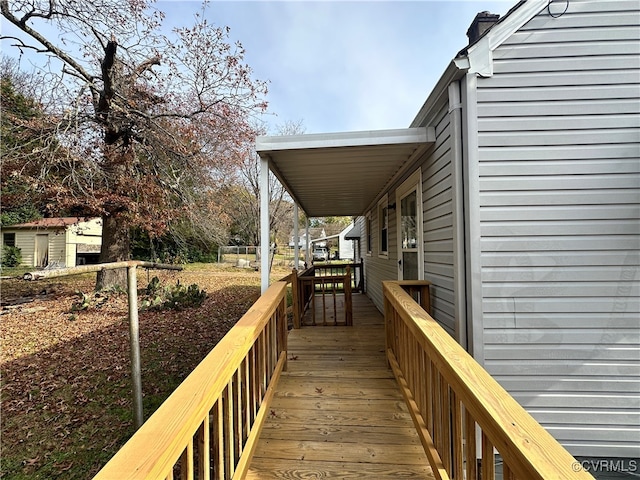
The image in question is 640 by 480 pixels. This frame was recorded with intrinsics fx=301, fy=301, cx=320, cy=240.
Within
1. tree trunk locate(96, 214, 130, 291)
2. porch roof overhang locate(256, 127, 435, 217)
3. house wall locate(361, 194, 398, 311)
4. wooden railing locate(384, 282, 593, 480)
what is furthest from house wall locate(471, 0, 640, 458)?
tree trunk locate(96, 214, 130, 291)

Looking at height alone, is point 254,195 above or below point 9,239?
above

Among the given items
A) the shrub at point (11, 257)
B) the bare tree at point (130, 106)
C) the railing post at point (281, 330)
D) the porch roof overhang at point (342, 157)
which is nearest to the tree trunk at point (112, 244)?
the bare tree at point (130, 106)

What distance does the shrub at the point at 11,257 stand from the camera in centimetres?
1684

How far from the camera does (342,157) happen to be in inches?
145

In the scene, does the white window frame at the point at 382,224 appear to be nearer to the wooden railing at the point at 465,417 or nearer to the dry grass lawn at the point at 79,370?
the wooden railing at the point at 465,417

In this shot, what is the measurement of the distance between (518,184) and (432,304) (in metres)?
1.48

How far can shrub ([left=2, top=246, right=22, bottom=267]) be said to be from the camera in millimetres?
16844

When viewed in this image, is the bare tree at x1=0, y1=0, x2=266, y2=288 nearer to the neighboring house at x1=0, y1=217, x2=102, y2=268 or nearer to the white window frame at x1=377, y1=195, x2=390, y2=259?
Answer: the white window frame at x1=377, y1=195, x2=390, y2=259

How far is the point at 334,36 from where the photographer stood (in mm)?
6898

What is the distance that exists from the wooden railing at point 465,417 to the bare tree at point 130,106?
8476 mm

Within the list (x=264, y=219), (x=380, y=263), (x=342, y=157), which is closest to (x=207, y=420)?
(x=264, y=219)

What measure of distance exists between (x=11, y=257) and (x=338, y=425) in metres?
22.9

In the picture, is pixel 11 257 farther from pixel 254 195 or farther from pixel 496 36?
pixel 496 36

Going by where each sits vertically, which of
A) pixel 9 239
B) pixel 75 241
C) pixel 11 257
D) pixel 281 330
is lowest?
pixel 281 330
